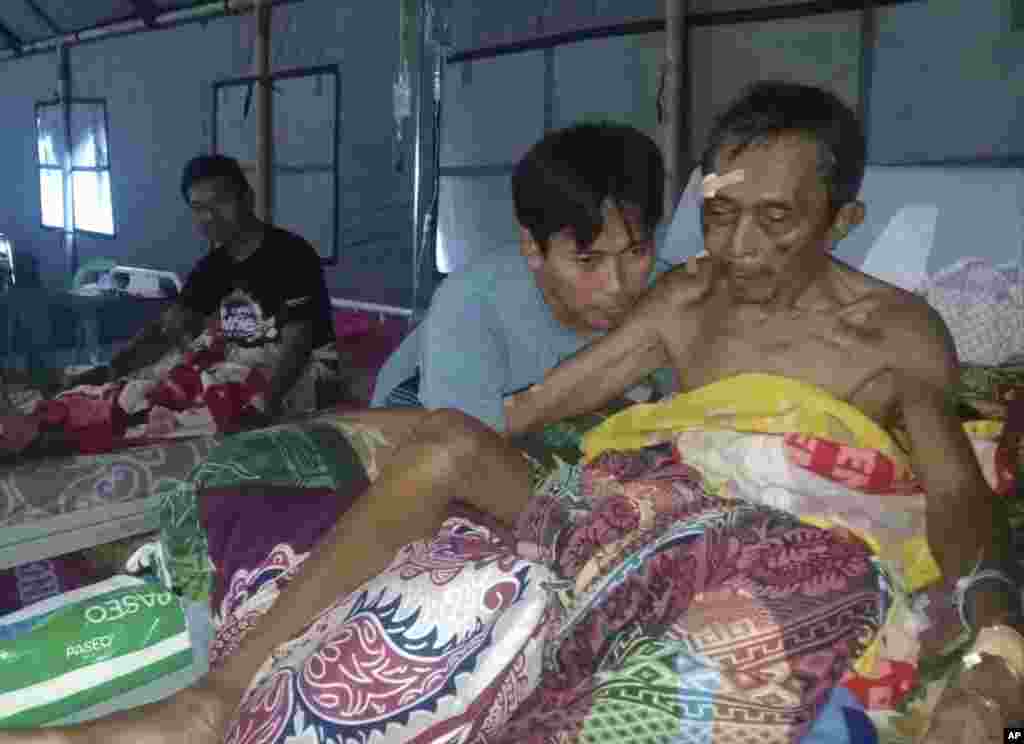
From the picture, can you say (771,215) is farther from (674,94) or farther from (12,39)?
(12,39)

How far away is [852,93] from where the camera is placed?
294cm

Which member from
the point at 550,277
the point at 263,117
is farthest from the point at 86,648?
the point at 263,117

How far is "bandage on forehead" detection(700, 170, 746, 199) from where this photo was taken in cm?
135

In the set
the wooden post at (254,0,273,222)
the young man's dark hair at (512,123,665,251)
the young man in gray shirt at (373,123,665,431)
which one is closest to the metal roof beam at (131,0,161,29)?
the wooden post at (254,0,273,222)

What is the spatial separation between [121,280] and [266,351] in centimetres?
229

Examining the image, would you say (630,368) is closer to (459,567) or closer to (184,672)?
(459,567)

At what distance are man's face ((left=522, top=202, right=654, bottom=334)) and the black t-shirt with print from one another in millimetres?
1507

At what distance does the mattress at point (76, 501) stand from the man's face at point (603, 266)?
0.87 m

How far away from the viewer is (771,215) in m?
1.35

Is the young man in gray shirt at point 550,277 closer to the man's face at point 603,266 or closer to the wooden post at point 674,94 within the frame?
the man's face at point 603,266

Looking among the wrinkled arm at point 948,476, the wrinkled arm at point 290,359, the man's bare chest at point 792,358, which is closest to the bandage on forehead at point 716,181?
the man's bare chest at point 792,358

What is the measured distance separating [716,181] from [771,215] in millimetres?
91

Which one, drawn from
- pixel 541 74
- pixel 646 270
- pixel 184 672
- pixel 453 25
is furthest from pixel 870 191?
pixel 453 25

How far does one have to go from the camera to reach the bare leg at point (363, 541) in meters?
1.08
